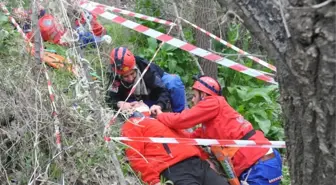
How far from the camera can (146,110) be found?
481 centimetres

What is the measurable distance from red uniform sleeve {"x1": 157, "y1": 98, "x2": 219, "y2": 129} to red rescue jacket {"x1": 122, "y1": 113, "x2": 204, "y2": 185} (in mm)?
105

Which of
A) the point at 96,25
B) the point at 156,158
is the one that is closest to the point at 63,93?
the point at 156,158

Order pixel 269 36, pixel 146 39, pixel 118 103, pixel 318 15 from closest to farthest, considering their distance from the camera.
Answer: pixel 318 15
pixel 269 36
pixel 118 103
pixel 146 39

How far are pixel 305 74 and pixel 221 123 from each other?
10.8 ft

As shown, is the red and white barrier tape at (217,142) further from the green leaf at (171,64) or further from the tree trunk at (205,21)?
the green leaf at (171,64)

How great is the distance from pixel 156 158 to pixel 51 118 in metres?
1.05

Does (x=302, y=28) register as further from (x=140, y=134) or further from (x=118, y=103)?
(x=118, y=103)

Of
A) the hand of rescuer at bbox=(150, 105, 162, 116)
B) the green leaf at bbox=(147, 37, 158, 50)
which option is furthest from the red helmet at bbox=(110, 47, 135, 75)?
the green leaf at bbox=(147, 37, 158, 50)

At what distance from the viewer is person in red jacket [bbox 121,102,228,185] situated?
4238 millimetres

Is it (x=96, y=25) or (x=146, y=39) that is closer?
(x=96, y=25)

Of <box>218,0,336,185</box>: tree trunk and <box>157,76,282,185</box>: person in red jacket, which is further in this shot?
<box>157,76,282,185</box>: person in red jacket

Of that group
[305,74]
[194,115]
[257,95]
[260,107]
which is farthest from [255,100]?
[305,74]

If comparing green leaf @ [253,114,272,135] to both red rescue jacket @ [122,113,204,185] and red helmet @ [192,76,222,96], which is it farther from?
red rescue jacket @ [122,113,204,185]

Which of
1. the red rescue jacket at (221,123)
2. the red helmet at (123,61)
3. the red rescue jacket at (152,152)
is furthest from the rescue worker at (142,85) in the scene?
the red rescue jacket at (221,123)
